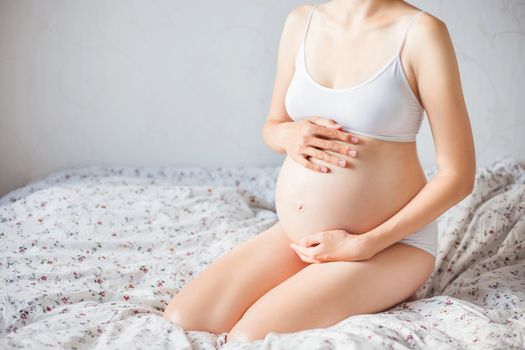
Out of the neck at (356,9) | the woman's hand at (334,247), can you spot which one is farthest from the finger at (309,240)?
the neck at (356,9)

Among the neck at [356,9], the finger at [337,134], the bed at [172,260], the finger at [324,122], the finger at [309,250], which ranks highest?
the neck at [356,9]

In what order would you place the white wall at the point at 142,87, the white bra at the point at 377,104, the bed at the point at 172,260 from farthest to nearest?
the white wall at the point at 142,87 → the white bra at the point at 377,104 → the bed at the point at 172,260

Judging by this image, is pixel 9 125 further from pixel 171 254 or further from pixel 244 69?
pixel 171 254

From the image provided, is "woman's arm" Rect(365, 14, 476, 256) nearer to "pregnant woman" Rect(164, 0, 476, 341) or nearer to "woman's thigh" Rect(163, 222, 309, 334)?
"pregnant woman" Rect(164, 0, 476, 341)

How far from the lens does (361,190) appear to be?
52.1 inches

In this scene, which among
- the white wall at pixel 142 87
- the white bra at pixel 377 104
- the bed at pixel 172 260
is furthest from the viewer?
the white wall at pixel 142 87

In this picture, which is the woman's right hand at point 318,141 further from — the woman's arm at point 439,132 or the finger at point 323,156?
the woman's arm at point 439,132

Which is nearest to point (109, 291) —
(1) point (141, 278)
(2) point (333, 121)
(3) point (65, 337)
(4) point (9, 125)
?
(1) point (141, 278)

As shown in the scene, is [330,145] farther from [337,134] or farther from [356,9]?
[356,9]

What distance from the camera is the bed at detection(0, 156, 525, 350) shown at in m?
1.19

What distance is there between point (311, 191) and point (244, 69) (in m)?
1.30

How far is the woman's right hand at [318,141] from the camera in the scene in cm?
133

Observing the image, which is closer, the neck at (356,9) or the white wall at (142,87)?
the neck at (356,9)

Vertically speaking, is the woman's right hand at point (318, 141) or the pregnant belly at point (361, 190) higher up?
the woman's right hand at point (318, 141)
